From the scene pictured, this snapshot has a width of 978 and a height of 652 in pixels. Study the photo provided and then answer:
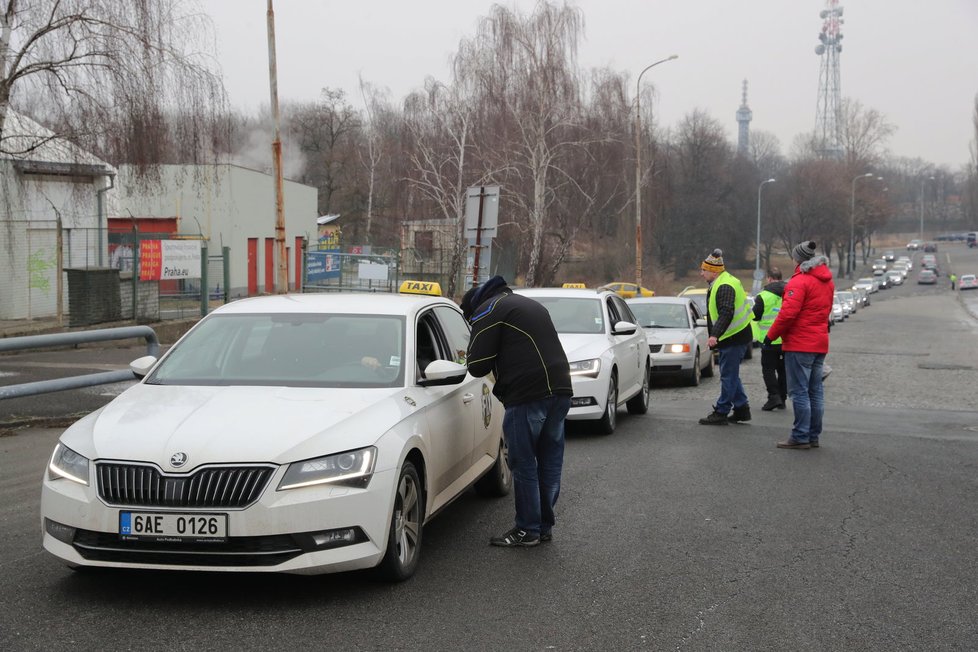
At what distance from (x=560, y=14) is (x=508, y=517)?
1489 inches

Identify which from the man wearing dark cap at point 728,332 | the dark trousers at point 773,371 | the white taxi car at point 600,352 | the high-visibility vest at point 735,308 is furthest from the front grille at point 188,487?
the dark trousers at point 773,371

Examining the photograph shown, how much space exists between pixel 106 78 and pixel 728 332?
10.5m

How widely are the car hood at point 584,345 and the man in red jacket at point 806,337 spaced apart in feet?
6.29

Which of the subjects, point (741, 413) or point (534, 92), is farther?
point (534, 92)

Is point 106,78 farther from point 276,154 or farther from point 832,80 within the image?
point 832,80

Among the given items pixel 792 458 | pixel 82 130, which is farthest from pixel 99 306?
pixel 792 458

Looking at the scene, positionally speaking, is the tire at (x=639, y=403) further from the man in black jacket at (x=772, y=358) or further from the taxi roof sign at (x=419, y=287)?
the taxi roof sign at (x=419, y=287)

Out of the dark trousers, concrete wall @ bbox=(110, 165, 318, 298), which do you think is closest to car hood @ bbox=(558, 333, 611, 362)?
the dark trousers

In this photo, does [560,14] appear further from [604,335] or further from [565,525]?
[565,525]

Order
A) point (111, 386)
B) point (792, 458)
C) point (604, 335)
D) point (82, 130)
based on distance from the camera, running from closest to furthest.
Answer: point (792, 458) < point (604, 335) < point (111, 386) < point (82, 130)

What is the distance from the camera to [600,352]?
11.1 meters

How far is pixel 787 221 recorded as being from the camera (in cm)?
9406

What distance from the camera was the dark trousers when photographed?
13.2 metres

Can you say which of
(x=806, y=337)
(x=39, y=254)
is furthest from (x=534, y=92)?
(x=806, y=337)
